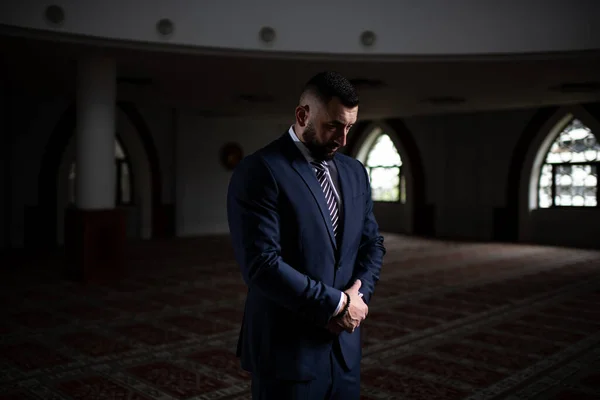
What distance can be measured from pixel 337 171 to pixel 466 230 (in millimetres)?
12051

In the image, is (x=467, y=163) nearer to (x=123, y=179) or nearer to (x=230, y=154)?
(x=230, y=154)

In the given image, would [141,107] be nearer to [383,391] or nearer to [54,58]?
[54,58]

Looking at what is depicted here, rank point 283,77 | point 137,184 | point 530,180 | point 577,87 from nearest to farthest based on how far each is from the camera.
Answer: point 283,77, point 577,87, point 530,180, point 137,184

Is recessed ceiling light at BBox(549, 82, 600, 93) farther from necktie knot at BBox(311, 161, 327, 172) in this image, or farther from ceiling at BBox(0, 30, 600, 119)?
necktie knot at BBox(311, 161, 327, 172)

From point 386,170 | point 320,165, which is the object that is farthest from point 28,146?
point 320,165

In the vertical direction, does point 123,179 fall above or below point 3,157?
A: below

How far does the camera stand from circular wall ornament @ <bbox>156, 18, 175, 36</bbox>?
657cm

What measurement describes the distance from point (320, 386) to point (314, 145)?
693mm

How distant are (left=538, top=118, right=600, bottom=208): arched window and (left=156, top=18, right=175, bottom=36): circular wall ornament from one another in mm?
8406

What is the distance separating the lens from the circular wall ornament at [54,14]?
6.04 meters

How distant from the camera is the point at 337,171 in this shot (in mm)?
1895

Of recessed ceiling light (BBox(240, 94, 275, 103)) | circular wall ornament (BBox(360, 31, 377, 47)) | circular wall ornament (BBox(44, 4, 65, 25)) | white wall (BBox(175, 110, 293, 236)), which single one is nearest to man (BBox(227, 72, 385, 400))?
circular wall ornament (BBox(44, 4, 65, 25))

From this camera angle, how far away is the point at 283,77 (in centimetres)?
848

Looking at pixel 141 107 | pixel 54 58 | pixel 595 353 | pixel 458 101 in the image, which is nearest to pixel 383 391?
pixel 595 353
